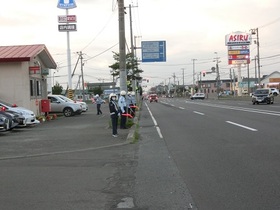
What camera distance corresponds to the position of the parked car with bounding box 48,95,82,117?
95.2 feet

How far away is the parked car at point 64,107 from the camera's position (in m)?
29.0

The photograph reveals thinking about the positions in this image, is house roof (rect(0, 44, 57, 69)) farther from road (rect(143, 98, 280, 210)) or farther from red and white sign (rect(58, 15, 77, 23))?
road (rect(143, 98, 280, 210))

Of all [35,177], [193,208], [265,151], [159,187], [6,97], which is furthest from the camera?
[6,97]

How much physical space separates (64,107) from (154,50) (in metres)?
14.1

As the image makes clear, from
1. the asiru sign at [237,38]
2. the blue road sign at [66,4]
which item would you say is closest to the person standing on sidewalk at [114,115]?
the blue road sign at [66,4]

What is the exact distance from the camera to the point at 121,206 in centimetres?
553

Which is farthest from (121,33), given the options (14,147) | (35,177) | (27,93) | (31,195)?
(31,195)

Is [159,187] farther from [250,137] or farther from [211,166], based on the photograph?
[250,137]

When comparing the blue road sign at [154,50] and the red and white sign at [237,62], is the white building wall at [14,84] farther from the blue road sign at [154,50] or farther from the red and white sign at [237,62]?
the red and white sign at [237,62]

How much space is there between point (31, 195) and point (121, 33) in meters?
14.6

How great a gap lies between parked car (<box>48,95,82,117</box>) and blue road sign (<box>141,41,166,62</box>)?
12626mm

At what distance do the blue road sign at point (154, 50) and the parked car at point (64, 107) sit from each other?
12626 millimetres

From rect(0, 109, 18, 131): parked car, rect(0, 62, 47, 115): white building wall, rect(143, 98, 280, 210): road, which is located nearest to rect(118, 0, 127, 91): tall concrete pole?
rect(0, 109, 18, 131): parked car

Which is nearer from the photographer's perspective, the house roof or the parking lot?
the parking lot
